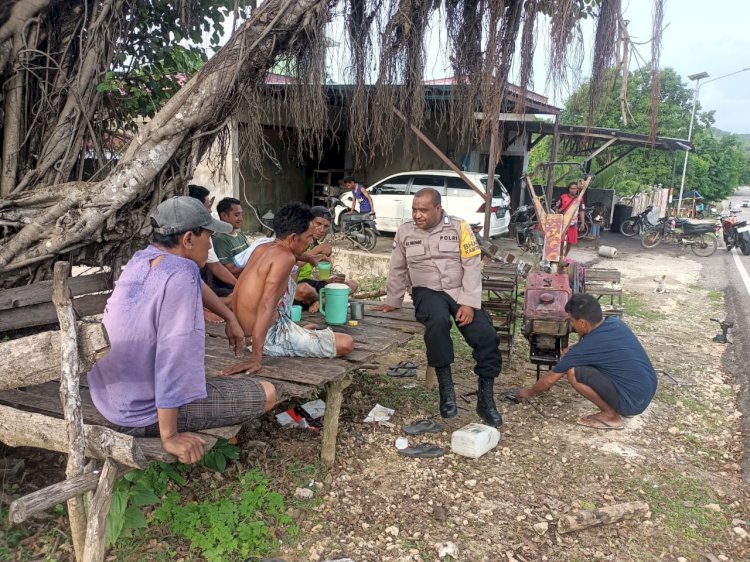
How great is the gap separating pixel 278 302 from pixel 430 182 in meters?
9.47

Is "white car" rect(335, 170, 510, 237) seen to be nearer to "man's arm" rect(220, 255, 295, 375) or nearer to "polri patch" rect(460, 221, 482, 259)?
"polri patch" rect(460, 221, 482, 259)

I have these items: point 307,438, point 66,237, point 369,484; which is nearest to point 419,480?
point 369,484

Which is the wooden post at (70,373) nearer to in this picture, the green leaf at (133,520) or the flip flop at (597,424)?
the green leaf at (133,520)

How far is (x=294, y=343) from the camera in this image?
3705 millimetres

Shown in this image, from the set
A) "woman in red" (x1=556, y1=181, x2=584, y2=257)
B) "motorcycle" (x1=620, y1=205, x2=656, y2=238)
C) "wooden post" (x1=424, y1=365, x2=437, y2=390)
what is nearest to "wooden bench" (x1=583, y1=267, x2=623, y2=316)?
"wooden post" (x1=424, y1=365, x2=437, y2=390)

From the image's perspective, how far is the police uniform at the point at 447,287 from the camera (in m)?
4.29

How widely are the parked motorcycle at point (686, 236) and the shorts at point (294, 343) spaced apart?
13041 millimetres

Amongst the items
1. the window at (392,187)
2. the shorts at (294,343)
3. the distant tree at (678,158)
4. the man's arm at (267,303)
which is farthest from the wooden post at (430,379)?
the distant tree at (678,158)

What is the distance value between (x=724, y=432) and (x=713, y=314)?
4417 mm

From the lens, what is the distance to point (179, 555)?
2.83 meters

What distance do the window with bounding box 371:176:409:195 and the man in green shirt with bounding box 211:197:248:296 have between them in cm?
759

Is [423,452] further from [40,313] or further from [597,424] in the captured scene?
[40,313]

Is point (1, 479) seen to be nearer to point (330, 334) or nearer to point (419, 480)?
point (330, 334)

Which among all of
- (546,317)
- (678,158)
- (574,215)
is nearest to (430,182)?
(574,215)
